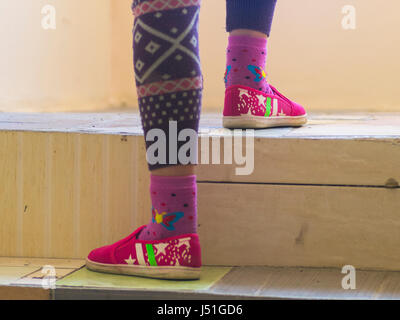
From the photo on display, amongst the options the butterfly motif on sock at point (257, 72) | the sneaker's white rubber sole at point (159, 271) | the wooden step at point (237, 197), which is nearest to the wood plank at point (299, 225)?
the wooden step at point (237, 197)

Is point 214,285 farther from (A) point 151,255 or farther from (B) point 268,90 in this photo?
(B) point 268,90

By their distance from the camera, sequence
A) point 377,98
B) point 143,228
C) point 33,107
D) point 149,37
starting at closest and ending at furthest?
point 149,37, point 143,228, point 33,107, point 377,98

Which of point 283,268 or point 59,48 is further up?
point 59,48

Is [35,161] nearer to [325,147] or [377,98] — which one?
[325,147]

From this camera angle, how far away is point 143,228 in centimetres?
94

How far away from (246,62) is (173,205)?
15.2 inches

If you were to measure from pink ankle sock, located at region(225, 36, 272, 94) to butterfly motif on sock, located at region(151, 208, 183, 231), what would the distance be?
37 centimetres

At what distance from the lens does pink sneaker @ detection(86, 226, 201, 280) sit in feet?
2.93

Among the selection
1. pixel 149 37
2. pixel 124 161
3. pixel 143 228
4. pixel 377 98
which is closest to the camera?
pixel 149 37

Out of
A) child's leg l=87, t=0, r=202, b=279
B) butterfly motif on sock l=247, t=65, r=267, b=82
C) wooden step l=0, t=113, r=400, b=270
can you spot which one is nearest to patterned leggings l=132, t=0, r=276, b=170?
child's leg l=87, t=0, r=202, b=279

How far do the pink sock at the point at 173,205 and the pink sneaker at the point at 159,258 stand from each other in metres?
0.01

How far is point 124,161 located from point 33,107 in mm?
1018

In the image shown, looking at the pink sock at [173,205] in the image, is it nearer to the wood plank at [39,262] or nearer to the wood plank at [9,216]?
the wood plank at [39,262]
